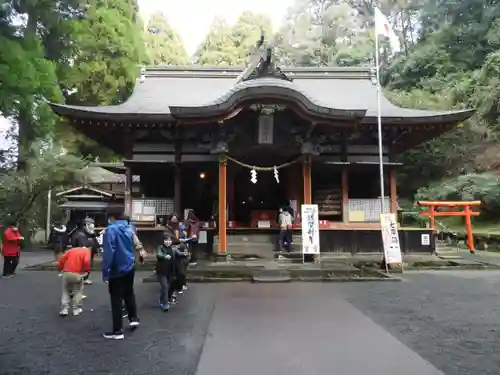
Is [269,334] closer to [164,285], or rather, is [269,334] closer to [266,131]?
[164,285]

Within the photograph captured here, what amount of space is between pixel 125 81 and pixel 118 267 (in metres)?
21.2

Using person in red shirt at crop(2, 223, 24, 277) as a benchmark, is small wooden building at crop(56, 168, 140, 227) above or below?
above

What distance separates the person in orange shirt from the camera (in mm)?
6434

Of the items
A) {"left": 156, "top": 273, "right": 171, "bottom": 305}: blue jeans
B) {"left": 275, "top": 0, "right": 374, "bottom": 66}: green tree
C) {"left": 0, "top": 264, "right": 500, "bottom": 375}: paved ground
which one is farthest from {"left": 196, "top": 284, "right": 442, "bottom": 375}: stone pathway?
{"left": 275, "top": 0, "right": 374, "bottom": 66}: green tree

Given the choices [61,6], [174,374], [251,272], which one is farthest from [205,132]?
[174,374]

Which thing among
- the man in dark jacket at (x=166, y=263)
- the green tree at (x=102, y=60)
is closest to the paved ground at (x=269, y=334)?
the man in dark jacket at (x=166, y=263)

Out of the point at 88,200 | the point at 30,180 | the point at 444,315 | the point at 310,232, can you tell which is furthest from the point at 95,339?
the point at 88,200

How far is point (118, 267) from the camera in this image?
5246mm

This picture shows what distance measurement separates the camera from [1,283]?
10180 millimetres

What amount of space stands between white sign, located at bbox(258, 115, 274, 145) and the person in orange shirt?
8.23 meters

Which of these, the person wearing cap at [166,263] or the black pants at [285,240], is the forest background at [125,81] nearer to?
the person wearing cap at [166,263]

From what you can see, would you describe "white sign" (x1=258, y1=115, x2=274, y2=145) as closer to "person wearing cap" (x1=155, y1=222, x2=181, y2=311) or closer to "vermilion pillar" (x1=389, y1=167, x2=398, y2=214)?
"vermilion pillar" (x1=389, y1=167, x2=398, y2=214)

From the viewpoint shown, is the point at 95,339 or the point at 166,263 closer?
the point at 95,339

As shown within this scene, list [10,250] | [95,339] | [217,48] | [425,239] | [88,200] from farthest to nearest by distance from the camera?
Result: [217,48] < [88,200] < [425,239] < [10,250] < [95,339]
